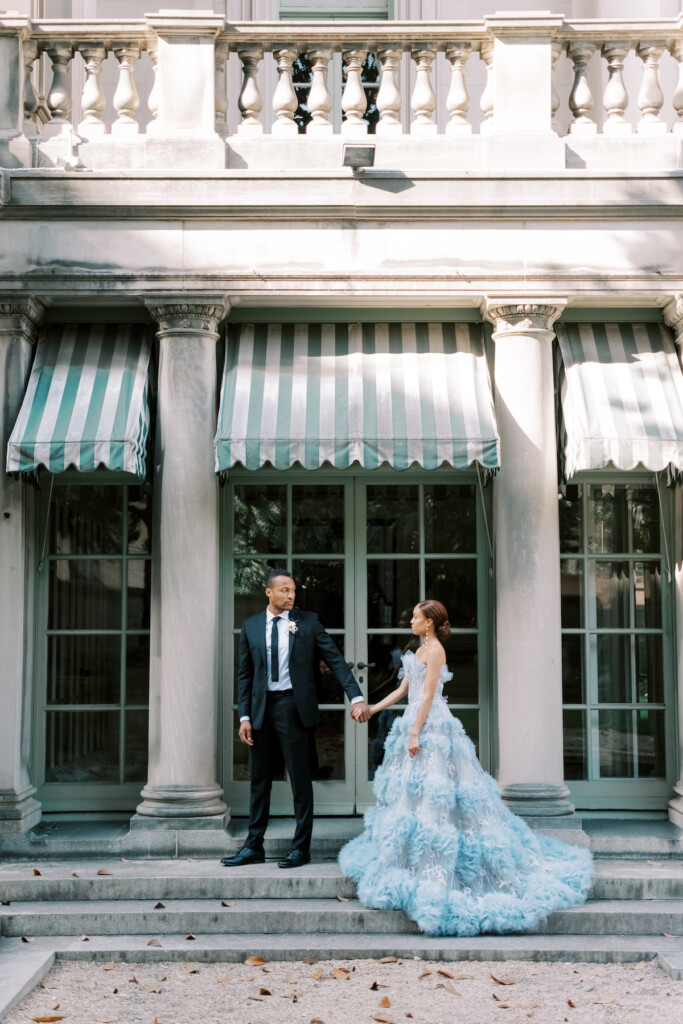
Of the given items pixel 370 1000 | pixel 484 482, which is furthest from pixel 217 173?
pixel 370 1000

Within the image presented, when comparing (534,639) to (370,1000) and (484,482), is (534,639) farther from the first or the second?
(370,1000)

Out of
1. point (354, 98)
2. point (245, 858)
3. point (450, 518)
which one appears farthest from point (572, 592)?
point (354, 98)

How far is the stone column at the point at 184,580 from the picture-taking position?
7.92 meters

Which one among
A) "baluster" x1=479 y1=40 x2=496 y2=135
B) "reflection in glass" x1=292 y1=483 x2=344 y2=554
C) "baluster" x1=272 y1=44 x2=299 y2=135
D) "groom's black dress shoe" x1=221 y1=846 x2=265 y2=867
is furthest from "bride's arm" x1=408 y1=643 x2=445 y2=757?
"baluster" x1=272 y1=44 x2=299 y2=135

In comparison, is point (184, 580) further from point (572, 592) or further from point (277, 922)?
point (572, 592)

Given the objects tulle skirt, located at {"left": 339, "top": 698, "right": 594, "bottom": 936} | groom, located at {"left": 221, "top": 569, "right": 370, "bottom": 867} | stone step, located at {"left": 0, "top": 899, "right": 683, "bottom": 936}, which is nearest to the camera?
tulle skirt, located at {"left": 339, "top": 698, "right": 594, "bottom": 936}

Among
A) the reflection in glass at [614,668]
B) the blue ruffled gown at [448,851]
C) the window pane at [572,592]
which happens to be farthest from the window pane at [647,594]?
the blue ruffled gown at [448,851]

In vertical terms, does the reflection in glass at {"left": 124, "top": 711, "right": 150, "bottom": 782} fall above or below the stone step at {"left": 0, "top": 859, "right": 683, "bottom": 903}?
above

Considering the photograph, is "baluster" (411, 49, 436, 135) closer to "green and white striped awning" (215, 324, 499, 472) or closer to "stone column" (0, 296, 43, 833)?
"green and white striped awning" (215, 324, 499, 472)

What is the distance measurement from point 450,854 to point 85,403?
4.19 m

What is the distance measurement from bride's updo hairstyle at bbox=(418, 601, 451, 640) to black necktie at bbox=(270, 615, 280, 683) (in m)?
1.18

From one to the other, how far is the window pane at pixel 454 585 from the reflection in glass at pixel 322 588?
73cm

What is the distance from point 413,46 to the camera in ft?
27.4

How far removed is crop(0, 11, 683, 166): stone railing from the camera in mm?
8188
